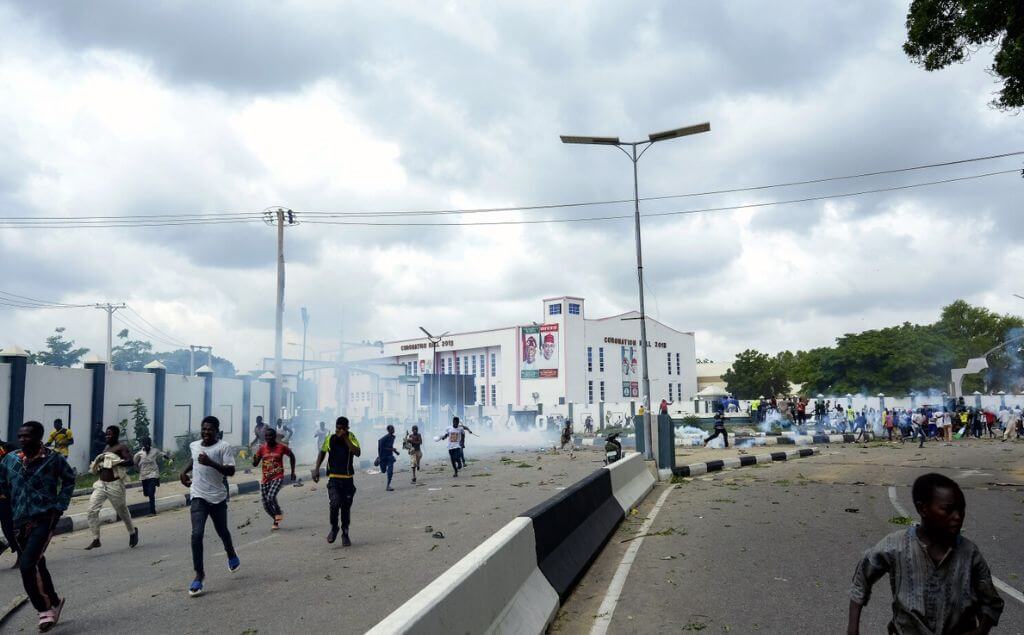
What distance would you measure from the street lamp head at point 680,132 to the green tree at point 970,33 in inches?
206

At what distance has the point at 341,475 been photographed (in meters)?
10.5

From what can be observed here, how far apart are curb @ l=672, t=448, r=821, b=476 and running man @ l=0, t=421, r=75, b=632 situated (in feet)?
47.9

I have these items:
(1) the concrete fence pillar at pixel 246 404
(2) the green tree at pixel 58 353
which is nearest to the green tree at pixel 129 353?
(2) the green tree at pixel 58 353

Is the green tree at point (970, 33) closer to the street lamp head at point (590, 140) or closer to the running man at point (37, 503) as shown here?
the street lamp head at point (590, 140)

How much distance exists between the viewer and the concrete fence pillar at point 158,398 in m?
28.9

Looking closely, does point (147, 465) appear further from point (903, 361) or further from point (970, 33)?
point (903, 361)

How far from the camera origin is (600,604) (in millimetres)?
6590

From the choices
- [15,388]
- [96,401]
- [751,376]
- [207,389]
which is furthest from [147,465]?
[751,376]

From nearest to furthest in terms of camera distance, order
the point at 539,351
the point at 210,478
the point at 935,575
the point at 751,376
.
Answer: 1. the point at 935,575
2. the point at 210,478
3. the point at 539,351
4. the point at 751,376

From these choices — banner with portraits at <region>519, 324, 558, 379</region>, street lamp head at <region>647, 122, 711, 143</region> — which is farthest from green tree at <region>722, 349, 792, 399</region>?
street lamp head at <region>647, 122, 711, 143</region>

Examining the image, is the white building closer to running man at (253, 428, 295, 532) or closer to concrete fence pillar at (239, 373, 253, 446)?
concrete fence pillar at (239, 373, 253, 446)

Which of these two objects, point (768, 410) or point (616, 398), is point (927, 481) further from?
point (616, 398)

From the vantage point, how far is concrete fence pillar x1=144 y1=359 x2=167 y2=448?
28.9 metres

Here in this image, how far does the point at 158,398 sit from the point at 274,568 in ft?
76.5
